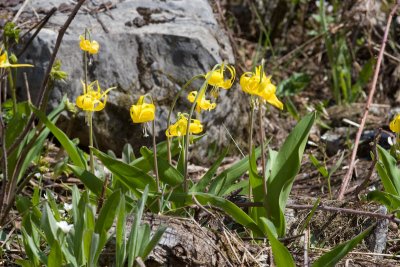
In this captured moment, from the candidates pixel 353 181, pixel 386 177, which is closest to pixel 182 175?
pixel 386 177

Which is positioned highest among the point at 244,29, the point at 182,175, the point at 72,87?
the point at 182,175

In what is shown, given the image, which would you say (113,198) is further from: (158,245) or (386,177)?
(386,177)

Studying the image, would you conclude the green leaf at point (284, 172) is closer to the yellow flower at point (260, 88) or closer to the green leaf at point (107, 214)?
the yellow flower at point (260, 88)

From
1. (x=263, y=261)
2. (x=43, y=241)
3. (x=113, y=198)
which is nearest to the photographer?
(x=113, y=198)

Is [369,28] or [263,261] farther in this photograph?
[369,28]

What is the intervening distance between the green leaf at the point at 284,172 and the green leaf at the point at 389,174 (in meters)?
0.41

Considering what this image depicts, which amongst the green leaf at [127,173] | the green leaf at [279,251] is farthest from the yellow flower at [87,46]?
the green leaf at [279,251]

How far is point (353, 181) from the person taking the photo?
13.0ft

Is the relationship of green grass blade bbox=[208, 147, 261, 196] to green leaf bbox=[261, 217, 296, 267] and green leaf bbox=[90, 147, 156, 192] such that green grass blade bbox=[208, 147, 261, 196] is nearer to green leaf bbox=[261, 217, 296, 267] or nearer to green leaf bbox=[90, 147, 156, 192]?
green leaf bbox=[90, 147, 156, 192]

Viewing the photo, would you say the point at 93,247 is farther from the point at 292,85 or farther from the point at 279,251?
the point at 292,85

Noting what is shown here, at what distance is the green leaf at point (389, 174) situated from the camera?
288 cm

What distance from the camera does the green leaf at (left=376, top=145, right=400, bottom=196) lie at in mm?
2877

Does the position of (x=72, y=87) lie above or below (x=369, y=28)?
above

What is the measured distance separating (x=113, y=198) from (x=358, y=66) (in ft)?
12.7
